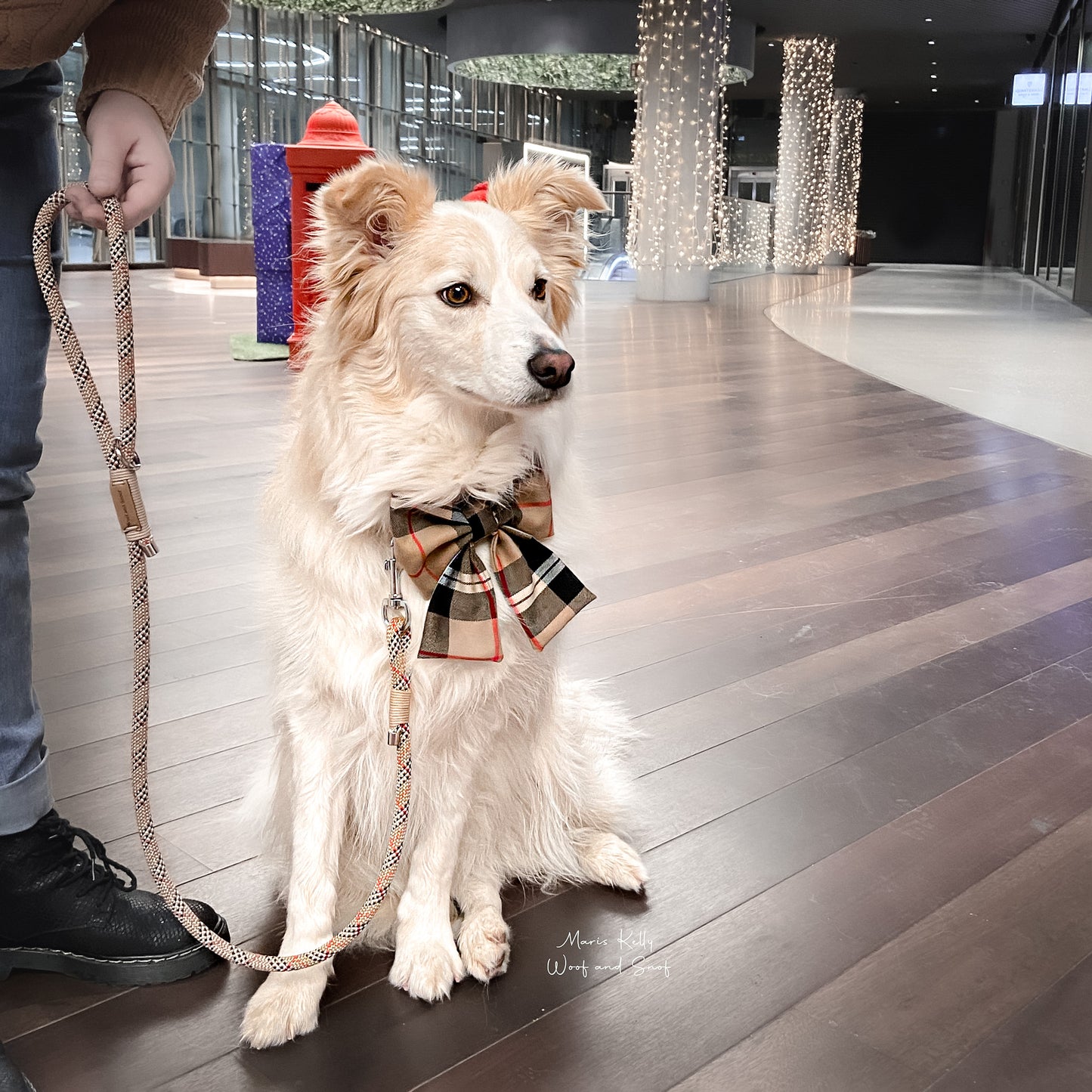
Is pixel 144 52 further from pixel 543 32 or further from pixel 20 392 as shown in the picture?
pixel 543 32

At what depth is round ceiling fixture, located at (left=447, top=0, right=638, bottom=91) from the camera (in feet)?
49.0

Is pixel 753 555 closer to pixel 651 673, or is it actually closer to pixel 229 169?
pixel 651 673

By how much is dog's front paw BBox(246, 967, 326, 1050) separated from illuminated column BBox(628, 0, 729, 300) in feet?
39.6

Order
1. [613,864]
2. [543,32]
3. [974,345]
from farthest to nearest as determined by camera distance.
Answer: [543,32], [974,345], [613,864]

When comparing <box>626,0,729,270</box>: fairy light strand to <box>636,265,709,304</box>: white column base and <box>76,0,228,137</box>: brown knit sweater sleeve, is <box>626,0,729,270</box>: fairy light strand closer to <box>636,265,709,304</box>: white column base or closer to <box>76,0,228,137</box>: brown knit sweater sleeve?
<box>636,265,709,304</box>: white column base

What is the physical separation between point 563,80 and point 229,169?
18.9 feet

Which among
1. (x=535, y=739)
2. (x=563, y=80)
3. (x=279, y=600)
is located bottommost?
(x=535, y=739)

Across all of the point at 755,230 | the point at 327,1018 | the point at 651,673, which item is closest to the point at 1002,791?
the point at 651,673

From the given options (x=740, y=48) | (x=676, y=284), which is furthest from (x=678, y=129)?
(x=740, y=48)

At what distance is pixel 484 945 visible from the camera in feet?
4.51

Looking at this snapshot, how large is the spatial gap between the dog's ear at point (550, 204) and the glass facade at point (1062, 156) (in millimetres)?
12762

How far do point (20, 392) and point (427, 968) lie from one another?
80 cm

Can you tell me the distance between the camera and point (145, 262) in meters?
18.4

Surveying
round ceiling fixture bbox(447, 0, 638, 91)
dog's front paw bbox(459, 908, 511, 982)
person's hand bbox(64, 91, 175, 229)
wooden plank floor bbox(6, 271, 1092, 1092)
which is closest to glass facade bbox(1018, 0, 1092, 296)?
round ceiling fixture bbox(447, 0, 638, 91)
